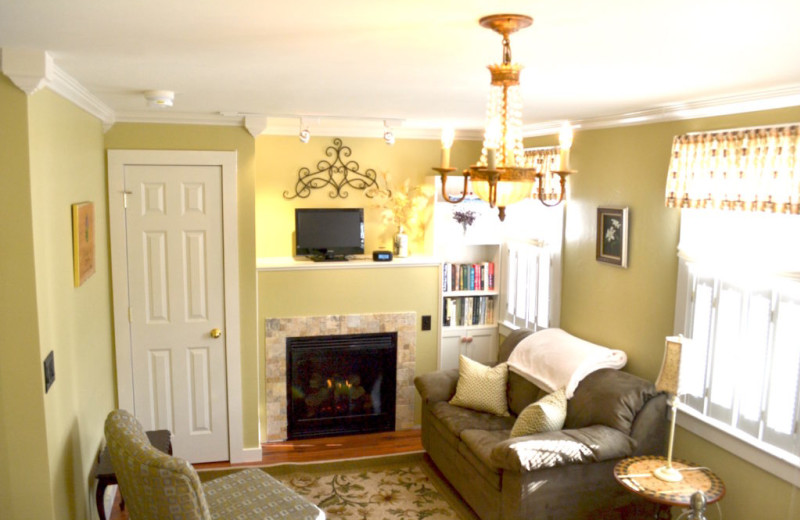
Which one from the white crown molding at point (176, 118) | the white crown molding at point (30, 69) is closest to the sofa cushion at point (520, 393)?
the white crown molding at point (176, 118)

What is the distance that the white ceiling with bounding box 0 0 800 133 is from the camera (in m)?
1.72

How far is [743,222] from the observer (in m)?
A: 3.22

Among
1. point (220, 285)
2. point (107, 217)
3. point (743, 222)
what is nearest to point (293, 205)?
point (220, 285)

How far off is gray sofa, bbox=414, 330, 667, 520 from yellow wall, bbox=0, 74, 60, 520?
7.18 feet

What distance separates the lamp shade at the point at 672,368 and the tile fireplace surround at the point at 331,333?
237 centimetres

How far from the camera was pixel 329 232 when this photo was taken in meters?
5.23

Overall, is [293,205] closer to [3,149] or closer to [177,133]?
[177,133]

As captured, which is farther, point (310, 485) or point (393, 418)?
point (393, 418)

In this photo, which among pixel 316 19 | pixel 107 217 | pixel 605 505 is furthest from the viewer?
pixel 107 217

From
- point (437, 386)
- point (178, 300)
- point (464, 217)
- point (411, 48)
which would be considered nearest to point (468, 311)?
point (464, 217)

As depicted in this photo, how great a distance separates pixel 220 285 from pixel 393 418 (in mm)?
1838

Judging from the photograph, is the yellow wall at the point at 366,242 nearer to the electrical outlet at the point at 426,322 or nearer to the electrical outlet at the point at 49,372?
the electrical outlet at the point at 426,322

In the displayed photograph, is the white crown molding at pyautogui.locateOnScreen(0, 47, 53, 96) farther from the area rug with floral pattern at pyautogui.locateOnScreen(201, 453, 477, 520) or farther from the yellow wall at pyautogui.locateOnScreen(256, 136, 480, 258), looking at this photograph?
the area rug with floral pattern at pyautogui.locateOnScreen(201, 453, 477, 520)

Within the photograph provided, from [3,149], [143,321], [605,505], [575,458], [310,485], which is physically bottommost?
[310,485]
